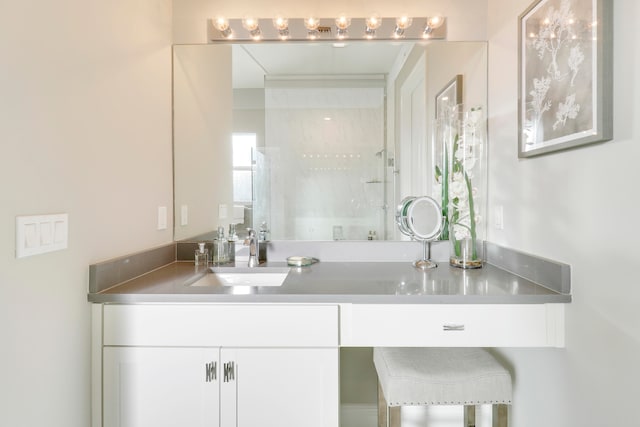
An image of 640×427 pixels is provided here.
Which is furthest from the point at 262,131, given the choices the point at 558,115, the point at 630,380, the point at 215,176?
the point at 630,380

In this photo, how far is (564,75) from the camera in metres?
1.23

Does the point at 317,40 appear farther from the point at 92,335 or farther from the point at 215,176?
the point at 92,335

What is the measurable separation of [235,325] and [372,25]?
59.8 inches

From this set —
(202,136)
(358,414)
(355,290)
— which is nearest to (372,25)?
(202,136)

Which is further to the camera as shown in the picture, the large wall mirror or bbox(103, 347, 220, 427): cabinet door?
the large wall mirror

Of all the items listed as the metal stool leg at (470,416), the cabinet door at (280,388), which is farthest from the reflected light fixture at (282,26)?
the metal stool leg at (470,416)

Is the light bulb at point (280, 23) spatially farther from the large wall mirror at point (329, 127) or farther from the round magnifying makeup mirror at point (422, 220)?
the round magnifying makeup mirror at point (422, 220)

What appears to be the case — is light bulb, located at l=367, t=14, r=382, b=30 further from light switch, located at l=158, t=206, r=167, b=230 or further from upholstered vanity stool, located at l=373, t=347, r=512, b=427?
upholstered vanity stool, located at l=373, t=347, r=512, b=427

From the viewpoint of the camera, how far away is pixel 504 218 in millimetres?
1729

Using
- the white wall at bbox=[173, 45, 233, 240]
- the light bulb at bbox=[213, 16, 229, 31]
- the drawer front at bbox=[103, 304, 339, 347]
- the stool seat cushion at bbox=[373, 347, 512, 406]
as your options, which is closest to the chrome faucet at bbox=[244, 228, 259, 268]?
the white wall at bbox=[173, 45, 233, 240]

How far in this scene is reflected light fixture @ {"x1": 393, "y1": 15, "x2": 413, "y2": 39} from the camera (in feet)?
6.33

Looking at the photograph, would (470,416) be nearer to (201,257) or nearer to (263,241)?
(263,241)

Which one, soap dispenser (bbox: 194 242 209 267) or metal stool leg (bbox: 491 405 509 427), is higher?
soap dispenser (bbox: 194 242 209 267)

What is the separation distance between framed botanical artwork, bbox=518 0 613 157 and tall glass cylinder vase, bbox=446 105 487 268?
1.04 ft
